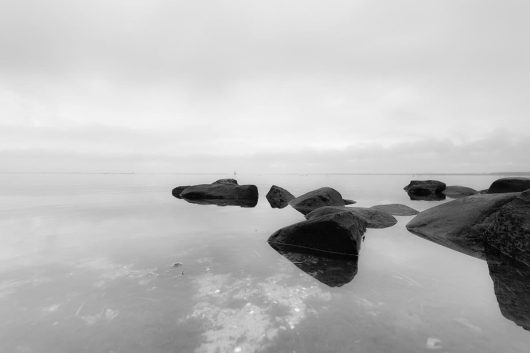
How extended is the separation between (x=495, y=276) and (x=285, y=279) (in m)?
5.23

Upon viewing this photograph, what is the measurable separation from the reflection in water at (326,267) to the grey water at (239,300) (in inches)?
2.1

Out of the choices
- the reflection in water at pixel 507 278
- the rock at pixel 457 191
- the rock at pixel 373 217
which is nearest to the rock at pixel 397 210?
the rock at pixel 373 217

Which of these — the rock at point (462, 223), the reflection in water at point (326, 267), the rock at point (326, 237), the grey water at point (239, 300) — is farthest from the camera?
the rock at point (462, 223)

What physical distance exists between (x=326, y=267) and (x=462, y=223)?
23.4ft

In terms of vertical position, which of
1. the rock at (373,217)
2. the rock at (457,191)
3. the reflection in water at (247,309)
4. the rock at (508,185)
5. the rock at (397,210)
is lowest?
the rock at (457,191)

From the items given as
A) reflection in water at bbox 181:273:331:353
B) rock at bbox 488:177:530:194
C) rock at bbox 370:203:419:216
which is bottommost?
rock at bbox 370:203:419:216

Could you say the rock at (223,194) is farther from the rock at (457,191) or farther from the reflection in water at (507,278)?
the rock at (457,191)

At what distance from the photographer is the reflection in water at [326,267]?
6574mm

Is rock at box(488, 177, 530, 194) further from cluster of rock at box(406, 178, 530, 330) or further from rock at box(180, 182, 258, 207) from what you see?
rock at box(180, 182, 258, 207)

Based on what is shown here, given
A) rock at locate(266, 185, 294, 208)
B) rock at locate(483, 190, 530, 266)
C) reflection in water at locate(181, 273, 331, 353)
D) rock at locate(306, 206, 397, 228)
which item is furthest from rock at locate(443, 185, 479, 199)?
reflection in water at locate(181, 273, 331, 353)

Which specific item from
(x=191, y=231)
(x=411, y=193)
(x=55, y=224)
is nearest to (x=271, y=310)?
(x=191, y=231)

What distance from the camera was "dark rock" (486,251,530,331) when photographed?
4.85 m

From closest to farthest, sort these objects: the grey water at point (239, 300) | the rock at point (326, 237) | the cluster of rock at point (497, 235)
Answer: the grey water at point (239, 300), the cluster of rock at point (497, 235), the rock at point (326, 237)

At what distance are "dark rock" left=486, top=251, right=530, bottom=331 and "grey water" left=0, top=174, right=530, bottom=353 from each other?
15 cm
